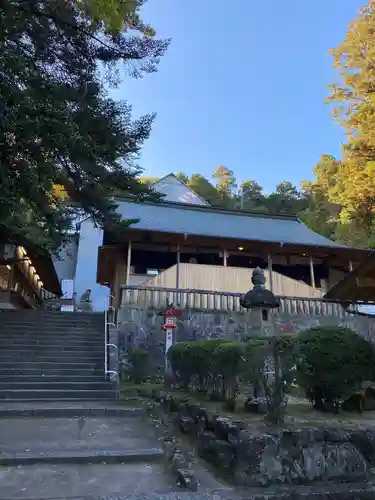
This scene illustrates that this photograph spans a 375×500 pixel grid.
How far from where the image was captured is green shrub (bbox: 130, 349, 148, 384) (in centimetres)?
944

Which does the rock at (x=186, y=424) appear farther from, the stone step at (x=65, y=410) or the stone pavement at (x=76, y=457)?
the stone step at (x=65, y=410)

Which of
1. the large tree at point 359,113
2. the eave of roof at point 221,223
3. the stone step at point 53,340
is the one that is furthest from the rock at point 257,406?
the large tree at point 359,113

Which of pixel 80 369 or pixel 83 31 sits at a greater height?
pixel 83 31

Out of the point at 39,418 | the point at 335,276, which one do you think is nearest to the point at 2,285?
the point at 39,418

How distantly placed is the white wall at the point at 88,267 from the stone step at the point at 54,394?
18464 millimetres

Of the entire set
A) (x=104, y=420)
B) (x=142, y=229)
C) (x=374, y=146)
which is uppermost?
(x=374, y=146)

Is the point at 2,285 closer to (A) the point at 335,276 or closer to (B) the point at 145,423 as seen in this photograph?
(B) the point at 145,423

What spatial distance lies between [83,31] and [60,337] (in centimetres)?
818

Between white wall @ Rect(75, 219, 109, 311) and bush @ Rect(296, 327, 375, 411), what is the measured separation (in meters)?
22.9

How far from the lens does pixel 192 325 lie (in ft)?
37.7

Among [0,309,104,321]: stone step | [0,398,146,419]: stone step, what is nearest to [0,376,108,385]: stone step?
[0,398,146,419]: stone step

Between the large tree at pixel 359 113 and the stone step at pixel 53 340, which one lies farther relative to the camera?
the large tree at pixel 359 113

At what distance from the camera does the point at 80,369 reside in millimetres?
9125

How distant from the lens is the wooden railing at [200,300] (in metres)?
11.6
